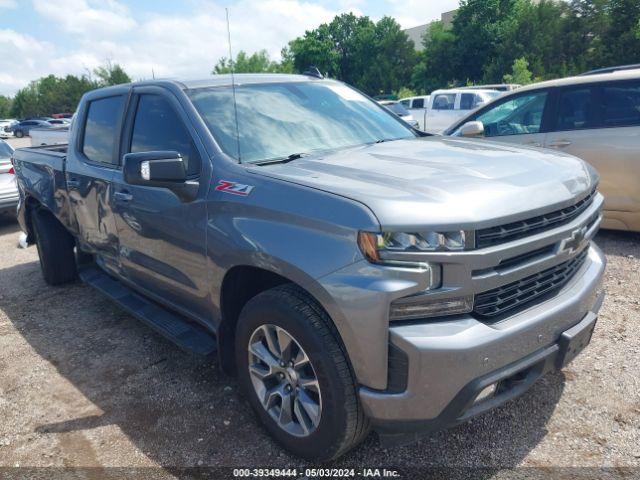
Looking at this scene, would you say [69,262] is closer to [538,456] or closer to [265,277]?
[265,277]

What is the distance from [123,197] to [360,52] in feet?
217

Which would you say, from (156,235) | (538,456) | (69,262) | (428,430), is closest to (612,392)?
(538,456)

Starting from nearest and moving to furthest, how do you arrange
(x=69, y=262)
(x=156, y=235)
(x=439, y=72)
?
(x=156, y=235) < (x=69, y=262) < (x=439, y=72)

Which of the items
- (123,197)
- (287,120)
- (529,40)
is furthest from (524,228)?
(529,40)

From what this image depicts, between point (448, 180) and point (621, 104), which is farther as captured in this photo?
point (621, 104)

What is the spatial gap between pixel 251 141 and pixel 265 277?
80 cm

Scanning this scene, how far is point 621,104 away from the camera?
210 inches

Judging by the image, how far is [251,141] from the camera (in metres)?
2.96

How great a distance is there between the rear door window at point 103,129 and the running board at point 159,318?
3.35 ft

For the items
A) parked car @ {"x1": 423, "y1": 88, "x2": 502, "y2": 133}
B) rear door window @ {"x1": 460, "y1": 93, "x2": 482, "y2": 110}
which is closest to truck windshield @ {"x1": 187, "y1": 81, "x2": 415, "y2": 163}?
parked car @ {"x1": 423, "y1": 88, "x2": 502, "y2": 133}

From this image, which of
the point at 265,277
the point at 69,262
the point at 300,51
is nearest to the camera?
the point at 265,277

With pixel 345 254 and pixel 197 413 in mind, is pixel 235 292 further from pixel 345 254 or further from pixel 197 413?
pixel 345 254

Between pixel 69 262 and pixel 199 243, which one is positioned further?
pixel 69 262

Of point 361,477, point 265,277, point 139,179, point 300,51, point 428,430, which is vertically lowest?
point 361,477
